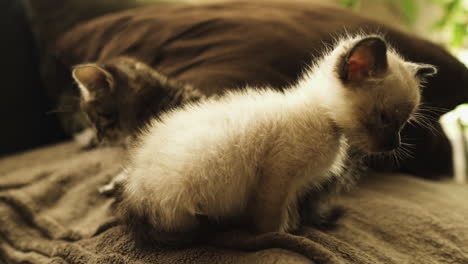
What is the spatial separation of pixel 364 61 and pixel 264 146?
0.32 meters

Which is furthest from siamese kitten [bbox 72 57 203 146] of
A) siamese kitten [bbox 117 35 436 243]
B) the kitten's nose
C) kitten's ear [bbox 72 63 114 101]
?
the kitten's nose

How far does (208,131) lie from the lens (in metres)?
0.87

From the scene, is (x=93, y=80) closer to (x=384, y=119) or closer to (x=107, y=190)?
(x=107, y=190)

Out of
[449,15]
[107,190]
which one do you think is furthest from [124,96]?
[449,15]

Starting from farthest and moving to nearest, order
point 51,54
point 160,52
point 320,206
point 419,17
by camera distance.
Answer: point 419,17
point 51,54
point 160,52
point 320,206

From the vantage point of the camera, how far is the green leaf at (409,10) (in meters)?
2.69

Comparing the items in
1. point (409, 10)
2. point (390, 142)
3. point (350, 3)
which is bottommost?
point (390, 142)

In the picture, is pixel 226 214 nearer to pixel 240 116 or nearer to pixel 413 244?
pixel 240 116

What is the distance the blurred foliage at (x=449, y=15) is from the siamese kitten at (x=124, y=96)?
1786mm

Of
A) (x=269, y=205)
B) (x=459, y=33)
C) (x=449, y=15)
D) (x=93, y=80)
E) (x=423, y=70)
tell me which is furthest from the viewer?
(x=449, y=15)

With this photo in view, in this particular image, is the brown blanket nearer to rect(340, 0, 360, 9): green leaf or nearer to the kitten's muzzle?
the kitten's muzzle

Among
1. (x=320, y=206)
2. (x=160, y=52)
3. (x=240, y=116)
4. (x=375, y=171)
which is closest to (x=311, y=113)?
(x=240, y=116)

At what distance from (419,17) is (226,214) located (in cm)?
289

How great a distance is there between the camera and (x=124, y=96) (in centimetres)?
140
